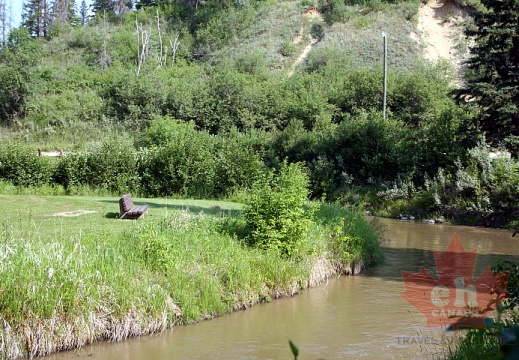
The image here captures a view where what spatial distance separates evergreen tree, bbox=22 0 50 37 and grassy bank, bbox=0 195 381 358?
88722mm

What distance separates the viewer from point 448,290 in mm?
13289

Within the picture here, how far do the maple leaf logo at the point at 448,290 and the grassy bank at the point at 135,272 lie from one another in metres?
1.95

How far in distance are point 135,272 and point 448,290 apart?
7.49m

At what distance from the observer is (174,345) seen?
32.4 feet

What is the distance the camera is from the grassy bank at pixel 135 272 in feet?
30.1

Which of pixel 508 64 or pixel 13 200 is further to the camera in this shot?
pixel 508 64

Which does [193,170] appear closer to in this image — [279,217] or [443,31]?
[279,217]

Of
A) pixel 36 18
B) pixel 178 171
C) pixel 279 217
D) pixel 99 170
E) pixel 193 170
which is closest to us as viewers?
pixel 279 217

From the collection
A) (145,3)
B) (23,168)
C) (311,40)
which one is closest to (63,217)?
(23,168)

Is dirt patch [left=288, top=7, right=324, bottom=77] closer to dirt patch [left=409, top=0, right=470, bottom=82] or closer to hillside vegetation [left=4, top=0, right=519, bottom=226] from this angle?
hillside vegetation [left=4, top=0, right=519, bottom=226]

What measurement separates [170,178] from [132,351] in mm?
18250

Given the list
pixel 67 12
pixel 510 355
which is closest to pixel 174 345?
pixel 510 355

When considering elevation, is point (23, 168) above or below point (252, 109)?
below

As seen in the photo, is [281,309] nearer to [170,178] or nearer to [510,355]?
[510,355]
